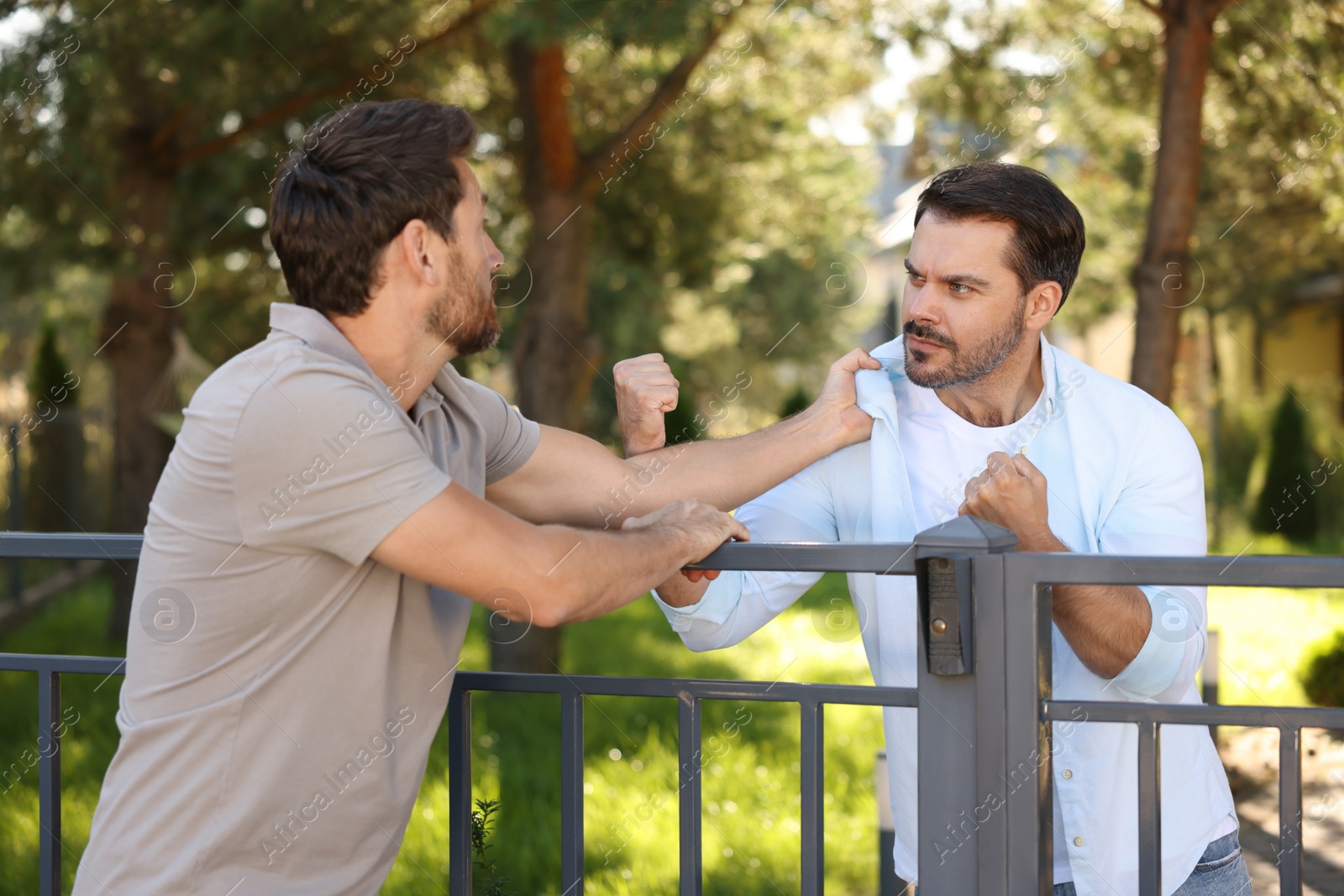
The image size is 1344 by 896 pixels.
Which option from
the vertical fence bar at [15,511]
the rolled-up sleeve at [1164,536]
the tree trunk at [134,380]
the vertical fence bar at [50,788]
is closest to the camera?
the rolled-up sleeve at [1164,536]

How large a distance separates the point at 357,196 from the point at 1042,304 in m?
1.43

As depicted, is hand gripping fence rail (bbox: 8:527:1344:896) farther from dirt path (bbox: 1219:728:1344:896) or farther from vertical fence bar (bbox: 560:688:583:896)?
dirt path (bbox: 1219:728:1344:896)

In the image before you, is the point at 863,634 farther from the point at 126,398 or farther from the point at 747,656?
the point at 126,398

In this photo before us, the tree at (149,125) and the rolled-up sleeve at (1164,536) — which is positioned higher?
the tree at (149,125)

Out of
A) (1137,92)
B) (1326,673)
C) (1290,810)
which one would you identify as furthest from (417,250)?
(1137,92)

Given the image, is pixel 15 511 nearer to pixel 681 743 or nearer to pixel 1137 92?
pixel 1137 92

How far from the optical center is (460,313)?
2.02m

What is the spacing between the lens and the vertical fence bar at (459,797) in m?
2.17

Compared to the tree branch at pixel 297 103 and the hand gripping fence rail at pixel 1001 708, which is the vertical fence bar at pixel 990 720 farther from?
the tree branch at pixel 297 103

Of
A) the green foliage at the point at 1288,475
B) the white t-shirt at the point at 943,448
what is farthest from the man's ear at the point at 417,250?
the green foliage at the point at 1288,475

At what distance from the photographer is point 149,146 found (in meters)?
8.99

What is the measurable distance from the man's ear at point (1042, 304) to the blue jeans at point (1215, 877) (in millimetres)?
1061

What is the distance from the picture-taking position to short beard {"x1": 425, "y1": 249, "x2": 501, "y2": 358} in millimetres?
1998

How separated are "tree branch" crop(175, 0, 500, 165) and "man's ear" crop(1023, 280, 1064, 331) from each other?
5.69 m
